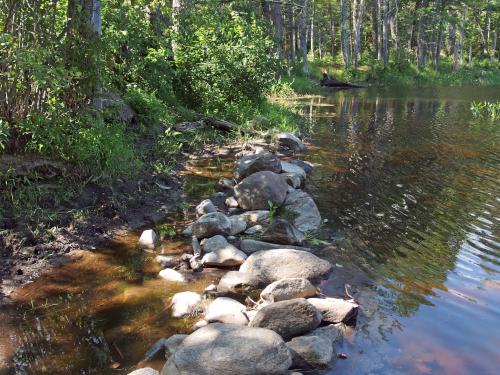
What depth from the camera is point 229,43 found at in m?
13.8

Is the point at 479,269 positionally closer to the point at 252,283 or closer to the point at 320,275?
the point at 320,275

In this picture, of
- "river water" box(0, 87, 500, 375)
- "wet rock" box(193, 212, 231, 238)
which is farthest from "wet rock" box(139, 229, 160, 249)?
"wet rock" box(193, 212, 231, 238)

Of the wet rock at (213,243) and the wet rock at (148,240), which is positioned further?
the wet rock at (148,240)

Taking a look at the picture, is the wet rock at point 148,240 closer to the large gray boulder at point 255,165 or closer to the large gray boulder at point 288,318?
the large gray boulder at point 288,318

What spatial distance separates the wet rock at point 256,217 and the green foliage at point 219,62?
674cm

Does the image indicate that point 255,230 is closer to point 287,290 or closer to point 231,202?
point 231,202

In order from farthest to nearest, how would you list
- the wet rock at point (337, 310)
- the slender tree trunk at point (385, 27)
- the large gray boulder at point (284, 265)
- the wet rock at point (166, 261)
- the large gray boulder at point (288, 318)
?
1. the slender tree trunk at point (385, 27)
2. the wet rock at point (166, 261)
3. the large gray boulder at point (284, 265)
4. the wet rock at point (337, 310)
5. the large gray boulder at point (288, 318)

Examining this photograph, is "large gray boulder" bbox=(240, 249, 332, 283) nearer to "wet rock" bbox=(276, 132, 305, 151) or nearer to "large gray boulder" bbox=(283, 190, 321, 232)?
"large gray boulder" bbox=(283, 190, 321, 232)

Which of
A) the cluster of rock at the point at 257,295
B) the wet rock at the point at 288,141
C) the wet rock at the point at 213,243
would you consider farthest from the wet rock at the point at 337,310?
the wet rock at the point at 288,141

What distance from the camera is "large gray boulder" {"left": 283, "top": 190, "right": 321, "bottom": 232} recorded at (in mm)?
7379

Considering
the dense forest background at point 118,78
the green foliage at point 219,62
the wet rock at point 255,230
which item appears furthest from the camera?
the green foliage at point 219,62

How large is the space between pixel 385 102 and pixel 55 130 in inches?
786

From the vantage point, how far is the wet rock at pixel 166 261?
598 cm

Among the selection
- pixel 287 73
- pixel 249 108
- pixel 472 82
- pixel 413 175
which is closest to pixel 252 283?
pixel 413 175
